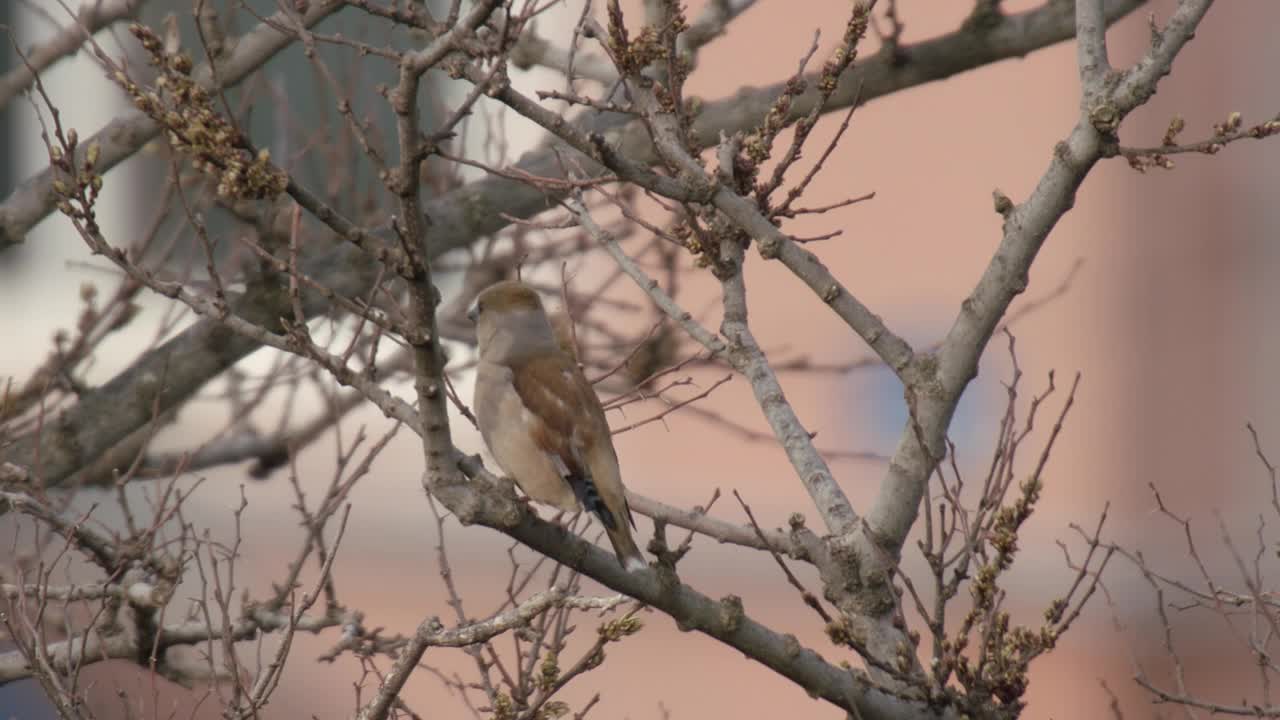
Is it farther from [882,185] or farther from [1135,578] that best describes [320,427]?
[1135,578]

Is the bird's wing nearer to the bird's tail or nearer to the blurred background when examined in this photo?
the bird's tail

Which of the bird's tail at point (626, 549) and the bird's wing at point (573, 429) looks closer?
the bird's tail at point (626, 549)

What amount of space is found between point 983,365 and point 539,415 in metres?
10.1

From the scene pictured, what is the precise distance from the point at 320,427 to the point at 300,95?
6981 mm

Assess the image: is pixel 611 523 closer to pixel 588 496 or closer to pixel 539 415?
pixel 588 496

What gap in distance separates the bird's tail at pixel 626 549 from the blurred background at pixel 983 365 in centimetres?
897

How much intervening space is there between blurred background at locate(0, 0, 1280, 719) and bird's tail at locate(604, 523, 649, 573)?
897 centimetres

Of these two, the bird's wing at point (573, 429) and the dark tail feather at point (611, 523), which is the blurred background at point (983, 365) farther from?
the dark tail feather at point (611, 523)

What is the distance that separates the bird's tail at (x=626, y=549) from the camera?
3820 millimetres

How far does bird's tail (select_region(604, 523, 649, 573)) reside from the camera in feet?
12.5

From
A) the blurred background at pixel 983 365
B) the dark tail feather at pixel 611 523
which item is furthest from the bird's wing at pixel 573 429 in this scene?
the blurred background at pixel 983 365

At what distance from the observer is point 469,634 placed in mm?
3701

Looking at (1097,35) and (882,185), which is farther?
(882,185)

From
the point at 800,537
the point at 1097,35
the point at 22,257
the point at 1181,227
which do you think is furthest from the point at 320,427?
the point at 1181,227
